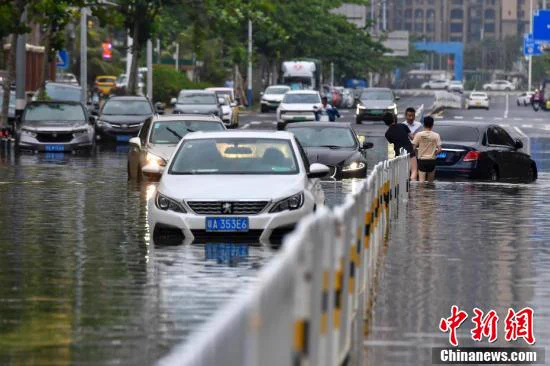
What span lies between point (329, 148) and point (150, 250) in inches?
519

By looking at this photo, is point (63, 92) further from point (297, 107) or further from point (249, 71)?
point (249, 71)

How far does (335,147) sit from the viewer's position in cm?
3161

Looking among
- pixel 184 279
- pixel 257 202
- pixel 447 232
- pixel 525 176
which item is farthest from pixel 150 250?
pixel 525 176

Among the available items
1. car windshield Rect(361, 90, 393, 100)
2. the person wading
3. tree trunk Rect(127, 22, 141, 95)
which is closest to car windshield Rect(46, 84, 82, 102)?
tree trunk Rect(127, 22, 141, 95)

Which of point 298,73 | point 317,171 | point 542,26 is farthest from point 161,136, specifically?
point 298,73

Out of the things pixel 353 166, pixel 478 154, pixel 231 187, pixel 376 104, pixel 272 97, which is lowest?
pixel 272 97

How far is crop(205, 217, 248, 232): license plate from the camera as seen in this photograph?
18.3 metres

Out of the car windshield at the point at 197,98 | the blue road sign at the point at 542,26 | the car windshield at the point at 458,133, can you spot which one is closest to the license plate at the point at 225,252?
the car windshield at the point at 458,133

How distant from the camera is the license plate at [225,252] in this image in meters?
17.6

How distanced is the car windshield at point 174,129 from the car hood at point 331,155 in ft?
6.24

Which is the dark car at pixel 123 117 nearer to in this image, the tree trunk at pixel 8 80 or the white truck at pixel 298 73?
the tree trunk at pixel 8 80

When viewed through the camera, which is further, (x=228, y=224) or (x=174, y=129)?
(x=174, y=129)

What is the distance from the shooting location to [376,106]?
75.2m

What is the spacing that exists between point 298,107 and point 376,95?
1083 centimetres
